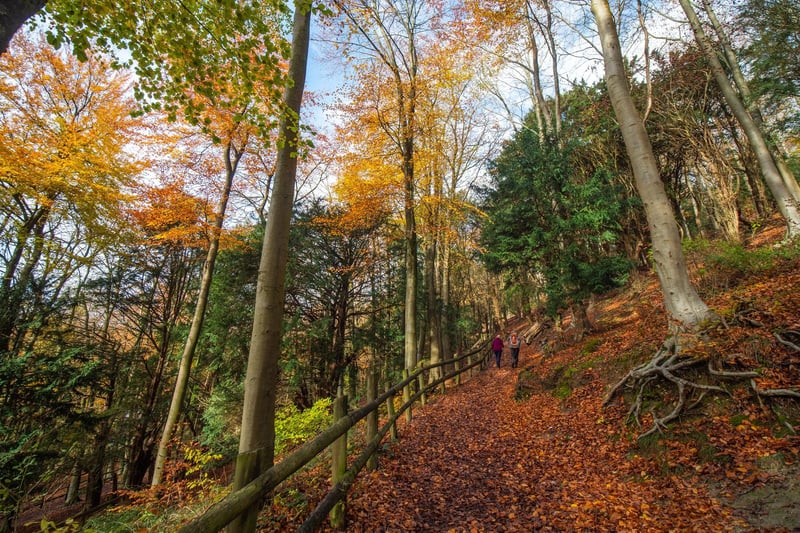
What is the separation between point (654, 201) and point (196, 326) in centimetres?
1181

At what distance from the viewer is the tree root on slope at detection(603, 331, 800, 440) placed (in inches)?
157

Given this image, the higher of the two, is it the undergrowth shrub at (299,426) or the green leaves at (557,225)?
the green leaves at (557,225)

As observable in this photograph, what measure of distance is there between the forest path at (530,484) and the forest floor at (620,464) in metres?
0.02

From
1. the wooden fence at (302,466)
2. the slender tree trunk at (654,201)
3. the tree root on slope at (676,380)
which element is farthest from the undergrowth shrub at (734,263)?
the wooden fence at (302,466)

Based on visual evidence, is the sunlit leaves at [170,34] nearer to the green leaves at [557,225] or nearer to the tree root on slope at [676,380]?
the tree root on slope at [676,380]

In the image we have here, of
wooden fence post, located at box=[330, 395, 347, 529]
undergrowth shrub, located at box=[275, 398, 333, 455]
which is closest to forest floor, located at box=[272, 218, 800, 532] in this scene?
wooden fence post, located at box=[330, 395, 347, 529]

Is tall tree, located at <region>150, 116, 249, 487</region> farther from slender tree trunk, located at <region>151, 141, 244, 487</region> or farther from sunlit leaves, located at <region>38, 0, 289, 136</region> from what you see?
sunlit leaves, located at <region>38, 0, 289, 136</region>

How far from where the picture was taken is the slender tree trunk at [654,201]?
5.08 m

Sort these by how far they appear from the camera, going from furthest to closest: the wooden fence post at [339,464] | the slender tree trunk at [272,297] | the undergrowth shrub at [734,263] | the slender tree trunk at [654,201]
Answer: the undergrowth shrub at [734,263] < the slender tree trunk at [654,201] < the slender tree trunk at [272,297] < the wooden fence post at [339,464]

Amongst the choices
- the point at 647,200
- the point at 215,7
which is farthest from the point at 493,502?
the point at 215,7

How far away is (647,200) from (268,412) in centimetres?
682

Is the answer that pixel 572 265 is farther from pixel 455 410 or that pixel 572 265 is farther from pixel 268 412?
pixel 268 412

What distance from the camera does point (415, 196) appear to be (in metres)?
12.2

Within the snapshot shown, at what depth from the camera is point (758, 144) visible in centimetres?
998
